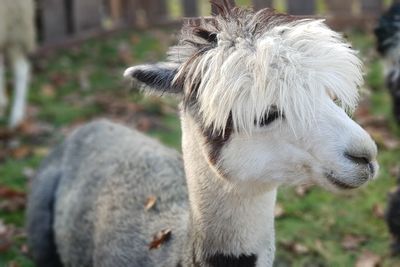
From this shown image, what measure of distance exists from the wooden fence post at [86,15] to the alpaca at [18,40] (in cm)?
202

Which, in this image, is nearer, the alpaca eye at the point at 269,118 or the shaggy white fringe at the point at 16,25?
the alpaca eye at the point at 269,118

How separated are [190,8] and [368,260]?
5841mm

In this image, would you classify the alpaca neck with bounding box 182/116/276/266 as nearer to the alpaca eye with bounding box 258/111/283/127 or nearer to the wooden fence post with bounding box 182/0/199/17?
the alpaca eye with bounding box 258/111/283/127

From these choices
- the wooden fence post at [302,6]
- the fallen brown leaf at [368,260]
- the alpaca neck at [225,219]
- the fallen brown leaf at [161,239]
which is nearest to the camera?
the alpaca neck at [225,219]

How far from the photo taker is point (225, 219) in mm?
2809

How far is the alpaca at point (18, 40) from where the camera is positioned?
6730mm

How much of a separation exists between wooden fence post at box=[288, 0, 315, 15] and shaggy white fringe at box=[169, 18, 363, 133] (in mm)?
6886

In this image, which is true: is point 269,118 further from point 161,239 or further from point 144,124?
point 144,124

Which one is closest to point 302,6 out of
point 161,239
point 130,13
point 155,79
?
point 130,13

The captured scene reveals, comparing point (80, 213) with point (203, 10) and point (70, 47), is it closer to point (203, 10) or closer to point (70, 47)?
point (70, 47)

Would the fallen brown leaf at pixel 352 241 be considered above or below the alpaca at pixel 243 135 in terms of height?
below

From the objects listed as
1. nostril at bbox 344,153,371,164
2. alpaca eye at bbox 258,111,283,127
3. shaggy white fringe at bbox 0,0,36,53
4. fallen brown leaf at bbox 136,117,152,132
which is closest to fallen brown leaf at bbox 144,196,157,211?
alpaca eye at bbox 258,111,283,127

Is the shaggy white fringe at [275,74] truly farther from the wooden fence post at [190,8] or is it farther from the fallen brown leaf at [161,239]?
the wooden fence post at [190,8]

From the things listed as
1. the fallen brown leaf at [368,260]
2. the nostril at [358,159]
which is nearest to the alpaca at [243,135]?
the nostril at [358,159]
